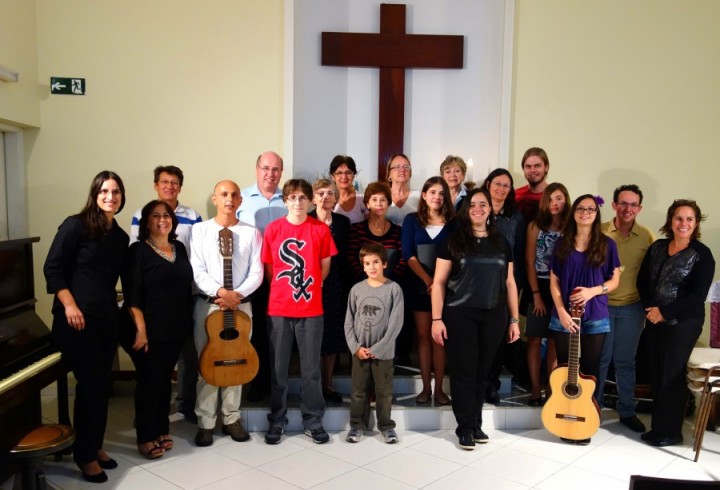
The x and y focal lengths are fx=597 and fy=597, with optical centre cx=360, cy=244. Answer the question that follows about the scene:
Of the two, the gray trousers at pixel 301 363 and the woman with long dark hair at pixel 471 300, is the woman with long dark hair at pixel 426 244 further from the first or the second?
the gray trousers at pixel 301 363

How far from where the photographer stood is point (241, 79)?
185 inches

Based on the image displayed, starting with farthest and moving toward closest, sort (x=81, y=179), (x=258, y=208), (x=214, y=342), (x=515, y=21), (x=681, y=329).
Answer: (x=515, y=21) < (x=81, y=179) < (x=258, y=208) < (x=681, y=329) < (x=214, y=342)

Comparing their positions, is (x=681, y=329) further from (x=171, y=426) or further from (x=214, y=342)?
(x=171, y=426)

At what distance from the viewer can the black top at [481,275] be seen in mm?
3338

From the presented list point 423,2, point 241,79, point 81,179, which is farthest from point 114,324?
point 423,2

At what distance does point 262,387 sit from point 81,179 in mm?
2181

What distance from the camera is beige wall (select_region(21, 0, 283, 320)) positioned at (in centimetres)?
452

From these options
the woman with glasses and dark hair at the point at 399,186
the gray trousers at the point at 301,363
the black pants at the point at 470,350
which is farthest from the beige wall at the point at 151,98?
the black pants at the point at 470,350

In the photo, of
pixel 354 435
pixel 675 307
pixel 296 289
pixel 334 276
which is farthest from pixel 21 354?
pixel 675 307

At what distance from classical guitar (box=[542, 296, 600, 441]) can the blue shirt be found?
191cm

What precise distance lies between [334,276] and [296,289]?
1.22 feet

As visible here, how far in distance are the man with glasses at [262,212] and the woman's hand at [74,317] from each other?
3.62 feet

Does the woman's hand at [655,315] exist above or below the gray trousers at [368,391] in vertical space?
above

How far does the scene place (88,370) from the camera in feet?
9.61
